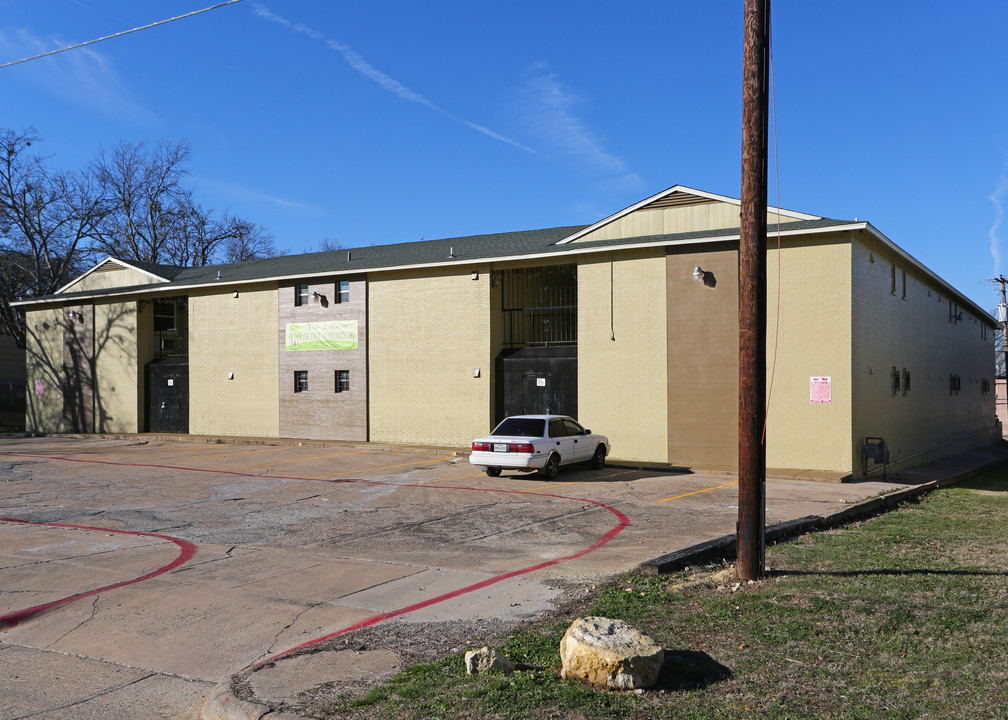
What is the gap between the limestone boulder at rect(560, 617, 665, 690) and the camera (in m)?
5.46

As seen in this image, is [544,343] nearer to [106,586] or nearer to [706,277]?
[706,277]

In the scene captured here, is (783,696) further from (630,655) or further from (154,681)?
(154,681)

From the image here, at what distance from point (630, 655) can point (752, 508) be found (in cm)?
372

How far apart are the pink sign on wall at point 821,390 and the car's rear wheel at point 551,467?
22.9ft

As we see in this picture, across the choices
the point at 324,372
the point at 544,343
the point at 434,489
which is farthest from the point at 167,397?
the point at 434,489

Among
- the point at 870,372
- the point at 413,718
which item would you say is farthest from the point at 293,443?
the point at 413,718

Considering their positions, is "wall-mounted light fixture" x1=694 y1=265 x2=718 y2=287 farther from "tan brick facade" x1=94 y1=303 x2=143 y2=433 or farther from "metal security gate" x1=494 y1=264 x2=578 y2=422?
"tan brick facade" x1=94 y1=303 x2=143 y2=433

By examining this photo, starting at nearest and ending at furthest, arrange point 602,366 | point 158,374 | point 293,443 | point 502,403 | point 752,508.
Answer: point 752,508 < point 602,366 < point 502,403 < point 293,443 < point 158,374

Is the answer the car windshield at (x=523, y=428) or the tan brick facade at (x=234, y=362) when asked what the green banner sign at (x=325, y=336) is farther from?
the car windshield at (x=523, y=428)

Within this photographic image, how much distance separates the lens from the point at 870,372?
74.3 ft

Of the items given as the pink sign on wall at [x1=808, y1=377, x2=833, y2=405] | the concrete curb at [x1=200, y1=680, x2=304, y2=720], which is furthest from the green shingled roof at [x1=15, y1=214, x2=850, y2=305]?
the concrete curb at [x1=200, y1=680, x2=304, y2=720]

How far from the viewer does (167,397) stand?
117ft

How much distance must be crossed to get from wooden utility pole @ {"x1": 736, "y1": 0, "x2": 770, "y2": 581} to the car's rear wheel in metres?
10.6

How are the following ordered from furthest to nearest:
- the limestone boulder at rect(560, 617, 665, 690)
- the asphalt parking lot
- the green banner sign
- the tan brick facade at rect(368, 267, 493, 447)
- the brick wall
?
the green banner sign < the brick wall < the tan brick facade at rect(368, 267, 493, 447) < the asphalt parking lot < the limestone boulder at rect(560, 617, 665, 690)
